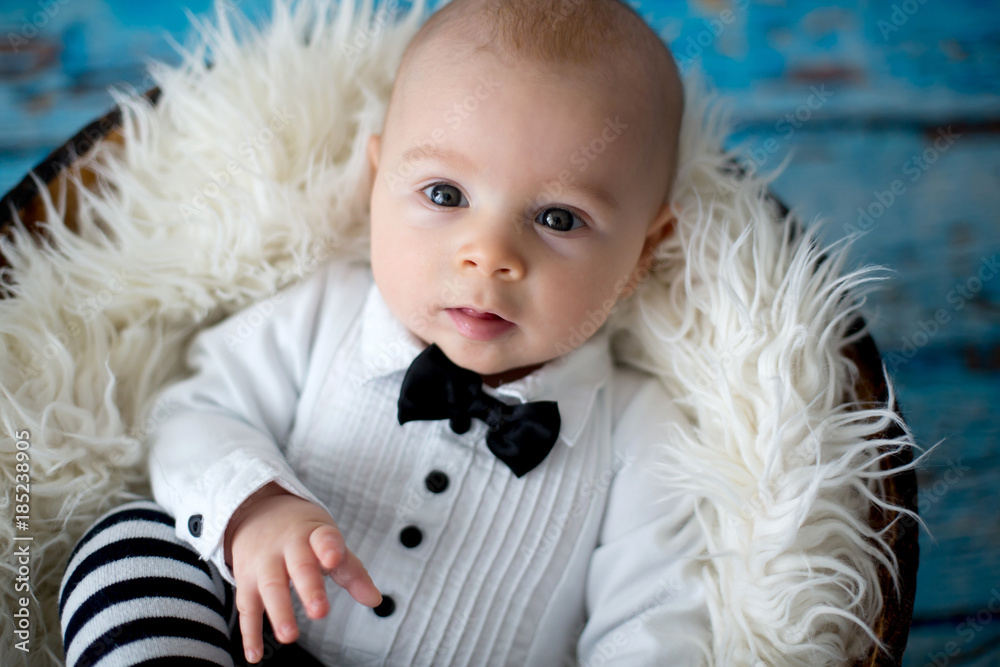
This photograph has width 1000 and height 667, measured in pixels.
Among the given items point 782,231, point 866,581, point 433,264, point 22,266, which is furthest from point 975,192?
point 22,266

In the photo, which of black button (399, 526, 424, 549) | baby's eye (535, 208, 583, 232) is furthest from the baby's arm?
baby's eye (535, 208, 583, 232)

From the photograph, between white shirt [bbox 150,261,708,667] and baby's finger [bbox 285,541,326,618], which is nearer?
baby's finger [bbox 285,541,326,618]

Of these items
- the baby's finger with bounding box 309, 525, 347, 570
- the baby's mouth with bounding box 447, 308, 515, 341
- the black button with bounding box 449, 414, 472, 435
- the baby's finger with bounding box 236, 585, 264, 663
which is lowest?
the baby's finger with bounding box 236, 585, 264, 663

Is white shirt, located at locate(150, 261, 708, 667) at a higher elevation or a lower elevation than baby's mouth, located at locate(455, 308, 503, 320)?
lower

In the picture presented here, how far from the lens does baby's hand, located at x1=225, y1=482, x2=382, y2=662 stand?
0.84m

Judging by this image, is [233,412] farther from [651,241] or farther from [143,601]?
[651,241]

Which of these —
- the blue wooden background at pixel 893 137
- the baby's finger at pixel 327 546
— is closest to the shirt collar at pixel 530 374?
the baby's finger at pixel 327 546

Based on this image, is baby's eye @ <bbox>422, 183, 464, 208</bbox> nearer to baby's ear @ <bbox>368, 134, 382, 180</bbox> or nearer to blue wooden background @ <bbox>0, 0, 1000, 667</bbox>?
baby's ear @ <bbox>368, 134, 382, 180</bbox>

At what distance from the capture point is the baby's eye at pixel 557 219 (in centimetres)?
102

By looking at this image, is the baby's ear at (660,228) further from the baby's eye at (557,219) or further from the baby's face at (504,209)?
the baby's eye at (557,219)

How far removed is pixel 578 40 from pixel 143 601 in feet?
2.99

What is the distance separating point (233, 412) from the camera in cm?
118

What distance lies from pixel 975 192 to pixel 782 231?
1025 mm

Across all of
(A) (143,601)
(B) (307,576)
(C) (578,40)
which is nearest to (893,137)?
(C) (578,40)
